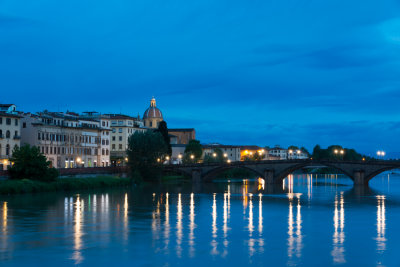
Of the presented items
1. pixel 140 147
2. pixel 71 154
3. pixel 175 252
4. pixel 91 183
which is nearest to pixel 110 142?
pixel 71 154

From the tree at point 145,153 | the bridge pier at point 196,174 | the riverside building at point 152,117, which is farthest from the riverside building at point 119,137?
the riverside building at point 152,117

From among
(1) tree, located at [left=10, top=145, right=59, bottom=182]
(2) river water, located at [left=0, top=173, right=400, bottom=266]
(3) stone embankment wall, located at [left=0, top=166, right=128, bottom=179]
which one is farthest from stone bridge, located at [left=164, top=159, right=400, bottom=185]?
(1) tree, located at [left=10, top=145, right=59, bottom=182]

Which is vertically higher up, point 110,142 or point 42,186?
point 110,142

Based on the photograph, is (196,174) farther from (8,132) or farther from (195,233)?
(195,233)

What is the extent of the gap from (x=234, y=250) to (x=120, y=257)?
244 inches

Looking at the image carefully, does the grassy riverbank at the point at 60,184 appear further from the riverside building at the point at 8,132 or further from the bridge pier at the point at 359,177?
the bridge pier at the point at 359,177

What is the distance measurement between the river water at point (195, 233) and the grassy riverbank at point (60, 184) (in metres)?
5.21

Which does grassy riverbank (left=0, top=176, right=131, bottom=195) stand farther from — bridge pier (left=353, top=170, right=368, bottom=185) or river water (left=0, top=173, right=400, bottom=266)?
bridge pier (left=353, top=170, right=368, bottom=185)

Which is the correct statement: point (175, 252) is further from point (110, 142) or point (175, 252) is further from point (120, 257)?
→ point (110, 142)

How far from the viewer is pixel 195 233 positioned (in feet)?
126

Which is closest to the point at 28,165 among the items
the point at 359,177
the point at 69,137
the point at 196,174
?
the point at 69,137

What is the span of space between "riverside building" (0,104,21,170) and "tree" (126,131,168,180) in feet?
58.5

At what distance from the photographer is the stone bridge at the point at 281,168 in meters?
94.2

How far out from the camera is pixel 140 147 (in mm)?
94625
